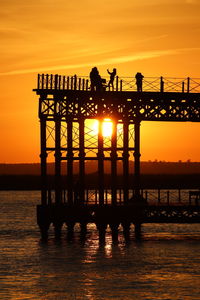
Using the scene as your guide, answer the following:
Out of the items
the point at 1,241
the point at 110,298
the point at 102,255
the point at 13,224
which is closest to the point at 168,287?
the point at 110,298

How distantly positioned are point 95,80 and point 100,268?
1563 cm

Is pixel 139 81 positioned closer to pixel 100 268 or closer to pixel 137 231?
pixel 137 231

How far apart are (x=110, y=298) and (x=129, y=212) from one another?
1947 centimetres

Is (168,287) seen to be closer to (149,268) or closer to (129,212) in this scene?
(149,268)

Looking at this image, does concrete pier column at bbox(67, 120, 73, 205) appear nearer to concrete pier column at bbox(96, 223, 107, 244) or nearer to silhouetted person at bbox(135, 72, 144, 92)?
concrete pier column at bbox(96, 223, 107, 244)

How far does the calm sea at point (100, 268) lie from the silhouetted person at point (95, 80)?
9.89 meters

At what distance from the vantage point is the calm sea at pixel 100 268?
→ 154 feet

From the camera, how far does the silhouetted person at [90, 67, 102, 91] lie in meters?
65.7

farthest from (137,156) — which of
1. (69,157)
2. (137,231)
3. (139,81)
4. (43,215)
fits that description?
(43,215)

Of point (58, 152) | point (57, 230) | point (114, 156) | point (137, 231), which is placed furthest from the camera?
point (57, 230)

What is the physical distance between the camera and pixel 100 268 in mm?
54250

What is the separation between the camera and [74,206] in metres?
65.7

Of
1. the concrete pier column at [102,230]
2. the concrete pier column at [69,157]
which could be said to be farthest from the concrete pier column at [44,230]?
the concrete pier column at [102,230]

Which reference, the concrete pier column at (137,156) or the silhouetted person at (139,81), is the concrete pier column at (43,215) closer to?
the concrete pier column at (137,156)
